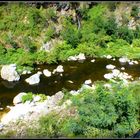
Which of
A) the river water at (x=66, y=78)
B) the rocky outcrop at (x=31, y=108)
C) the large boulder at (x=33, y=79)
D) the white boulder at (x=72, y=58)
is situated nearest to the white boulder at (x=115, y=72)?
the river water at (x=66, y=78)

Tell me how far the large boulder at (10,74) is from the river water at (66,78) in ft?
1.13

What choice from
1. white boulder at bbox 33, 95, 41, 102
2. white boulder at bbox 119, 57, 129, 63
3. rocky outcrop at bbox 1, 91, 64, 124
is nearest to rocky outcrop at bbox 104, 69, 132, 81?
white boulder at bbox 119, 57, 129, 63

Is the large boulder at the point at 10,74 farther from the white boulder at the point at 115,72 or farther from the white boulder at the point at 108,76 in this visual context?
the white boulder at the point at 115,72

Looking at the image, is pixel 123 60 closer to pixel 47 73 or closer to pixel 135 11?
pixel 135 11

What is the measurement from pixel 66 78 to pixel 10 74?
4353 mm

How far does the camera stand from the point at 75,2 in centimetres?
4009

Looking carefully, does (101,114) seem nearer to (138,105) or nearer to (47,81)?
(138,105)

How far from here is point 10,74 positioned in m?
32.6

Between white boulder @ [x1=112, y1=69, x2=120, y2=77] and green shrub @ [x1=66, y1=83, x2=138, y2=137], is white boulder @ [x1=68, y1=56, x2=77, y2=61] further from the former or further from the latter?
green shrub @ [x1=66, y1=83, x2=138, y2=137]

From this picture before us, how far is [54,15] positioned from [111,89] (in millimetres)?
15700

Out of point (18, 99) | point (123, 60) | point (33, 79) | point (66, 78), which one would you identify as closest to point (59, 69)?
point (66, 78)

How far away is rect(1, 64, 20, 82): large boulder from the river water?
343 millimetres

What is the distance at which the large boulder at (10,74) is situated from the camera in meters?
32.4

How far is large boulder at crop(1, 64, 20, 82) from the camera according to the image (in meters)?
32.4
